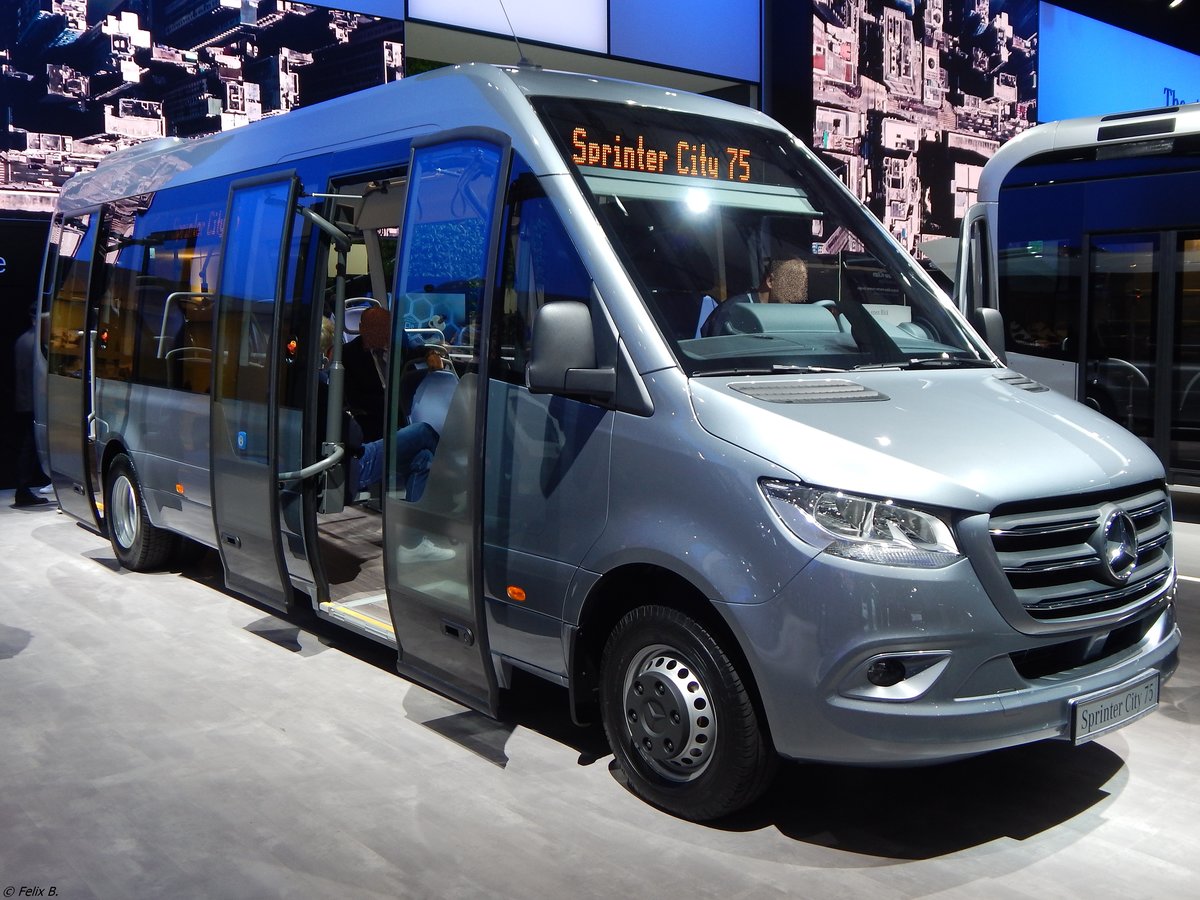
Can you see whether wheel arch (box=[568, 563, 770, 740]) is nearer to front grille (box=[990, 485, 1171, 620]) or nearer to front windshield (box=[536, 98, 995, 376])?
front windshield (box=[536, 98, 995, 376])

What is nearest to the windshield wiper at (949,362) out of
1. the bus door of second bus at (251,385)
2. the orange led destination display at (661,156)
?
the orange led destination display at (661,156)

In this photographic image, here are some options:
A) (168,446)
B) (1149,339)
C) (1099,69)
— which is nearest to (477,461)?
(168,446)

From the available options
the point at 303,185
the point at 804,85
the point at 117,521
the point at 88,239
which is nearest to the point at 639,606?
the point at 303,185

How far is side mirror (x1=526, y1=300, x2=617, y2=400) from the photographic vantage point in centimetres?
422

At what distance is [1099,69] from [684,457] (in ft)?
74.3

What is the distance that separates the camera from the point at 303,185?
253 inches

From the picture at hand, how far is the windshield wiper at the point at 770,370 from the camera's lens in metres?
4.26

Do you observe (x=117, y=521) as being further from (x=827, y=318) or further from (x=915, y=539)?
(x=915, y=539)

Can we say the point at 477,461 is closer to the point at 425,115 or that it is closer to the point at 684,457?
the point at 684,457

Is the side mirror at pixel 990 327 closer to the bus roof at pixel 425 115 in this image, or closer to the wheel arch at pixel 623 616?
the bus roof at pixel 425 115

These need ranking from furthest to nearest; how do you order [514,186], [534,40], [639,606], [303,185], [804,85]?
[804,85] → [534,40] → [303,185] → [514,186] → [639,606]

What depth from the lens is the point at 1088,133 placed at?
11609 mm

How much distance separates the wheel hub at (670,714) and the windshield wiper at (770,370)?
3.22 ft

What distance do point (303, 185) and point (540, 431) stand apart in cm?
256
